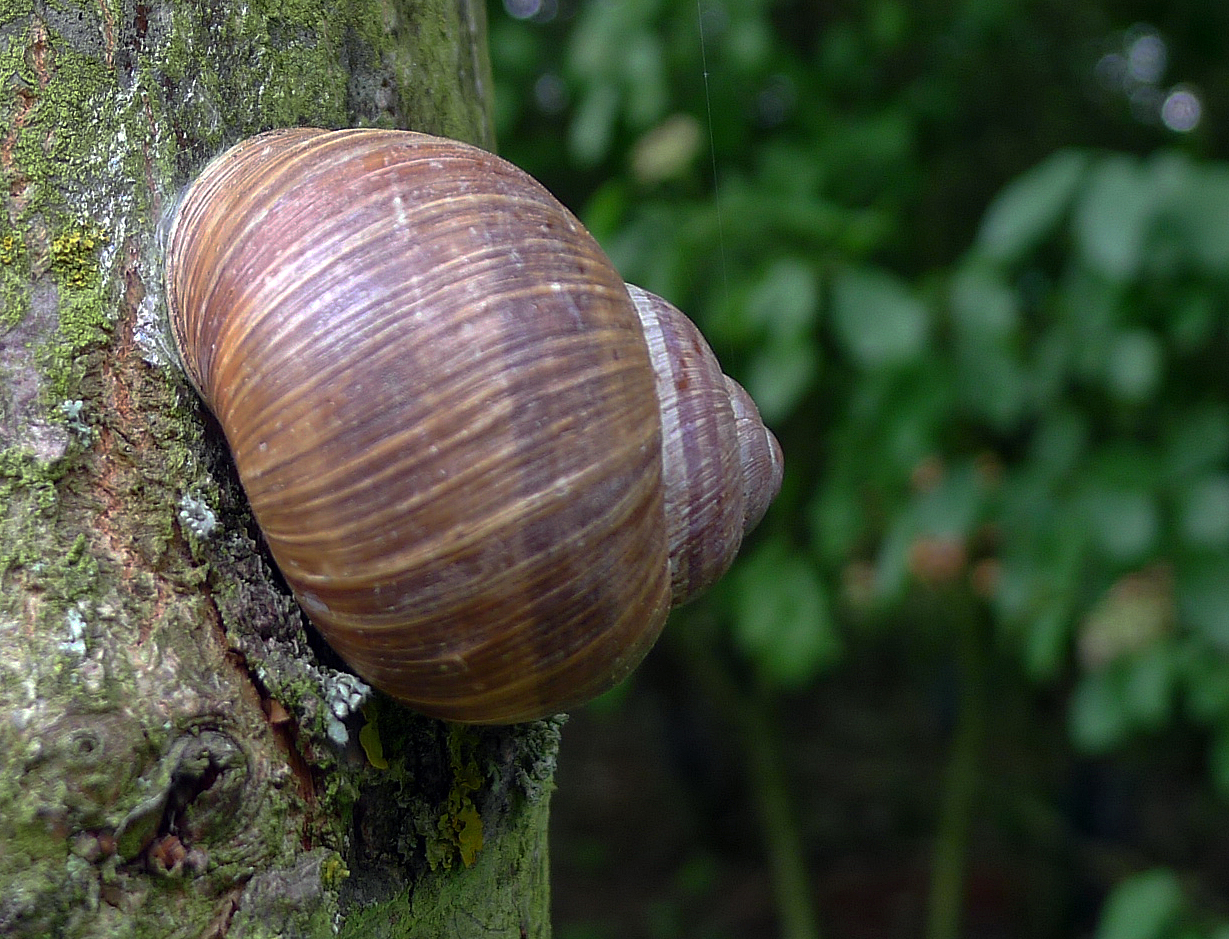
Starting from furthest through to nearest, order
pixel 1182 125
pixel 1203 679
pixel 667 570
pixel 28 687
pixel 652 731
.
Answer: pixel 652 731 < pixel 1182 125 < pixel 1203 679 < pixel 667 570 < pixel 28 687

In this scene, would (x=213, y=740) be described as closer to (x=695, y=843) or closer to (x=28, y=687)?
(x=28, y=687)

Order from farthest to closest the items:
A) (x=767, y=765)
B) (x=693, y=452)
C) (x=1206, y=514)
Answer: (x=767, y=765) < (x=1206, y=514) < (x=693, y=452)

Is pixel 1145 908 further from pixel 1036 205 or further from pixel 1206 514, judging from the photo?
pixel 1036 205

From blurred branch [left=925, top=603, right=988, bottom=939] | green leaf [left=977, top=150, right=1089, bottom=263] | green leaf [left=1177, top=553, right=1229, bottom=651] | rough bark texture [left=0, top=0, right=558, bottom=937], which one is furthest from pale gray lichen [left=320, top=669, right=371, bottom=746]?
blurred branch [left=925, top=603, right=988, bottom=939]

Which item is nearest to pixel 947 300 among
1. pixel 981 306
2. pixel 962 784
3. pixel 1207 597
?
pixel 981 306

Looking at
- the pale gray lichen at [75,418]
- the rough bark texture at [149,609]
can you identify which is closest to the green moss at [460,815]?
the rough bark texture at [149,609]

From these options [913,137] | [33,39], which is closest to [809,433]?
[913,137]
